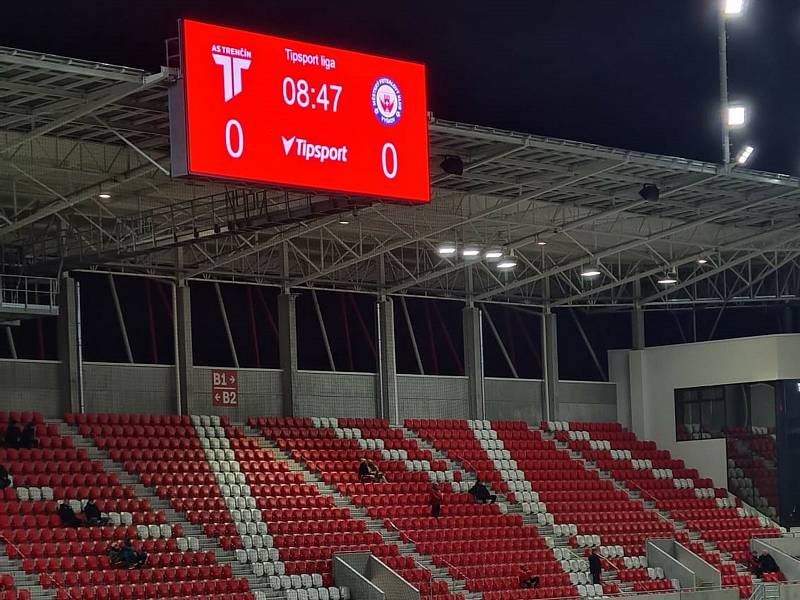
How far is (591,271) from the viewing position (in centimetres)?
4159

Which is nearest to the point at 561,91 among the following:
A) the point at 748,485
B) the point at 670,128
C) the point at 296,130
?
the point at 670,128

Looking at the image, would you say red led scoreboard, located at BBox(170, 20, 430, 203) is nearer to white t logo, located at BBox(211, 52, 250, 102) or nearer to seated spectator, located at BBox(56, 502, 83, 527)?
white t logo, located at BBox(211, 52, 250, 102)

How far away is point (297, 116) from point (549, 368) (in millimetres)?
22065

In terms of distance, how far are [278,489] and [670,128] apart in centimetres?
1202

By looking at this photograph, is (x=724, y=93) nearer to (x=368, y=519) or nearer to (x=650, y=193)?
(x=650, y=193)

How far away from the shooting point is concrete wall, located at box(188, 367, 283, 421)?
3709 centimetres

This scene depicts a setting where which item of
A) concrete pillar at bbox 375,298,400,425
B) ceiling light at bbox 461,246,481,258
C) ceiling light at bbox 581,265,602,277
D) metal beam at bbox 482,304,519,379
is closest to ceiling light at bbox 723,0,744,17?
ceiling light at bbox 461,246,481,258

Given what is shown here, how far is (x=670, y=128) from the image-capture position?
111 feet

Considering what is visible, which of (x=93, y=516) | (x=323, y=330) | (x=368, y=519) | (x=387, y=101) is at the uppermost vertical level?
(x=387, y=101)

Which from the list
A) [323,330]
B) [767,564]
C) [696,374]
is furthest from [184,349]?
[696,374]

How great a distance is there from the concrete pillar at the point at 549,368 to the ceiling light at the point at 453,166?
1678 centimetres

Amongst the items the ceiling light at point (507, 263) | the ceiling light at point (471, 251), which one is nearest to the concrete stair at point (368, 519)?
the ceiling light at point (471, 251)

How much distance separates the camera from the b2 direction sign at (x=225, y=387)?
3744cm

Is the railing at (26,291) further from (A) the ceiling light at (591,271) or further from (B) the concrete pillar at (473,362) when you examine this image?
(A) the ceiling light at (591,271)
